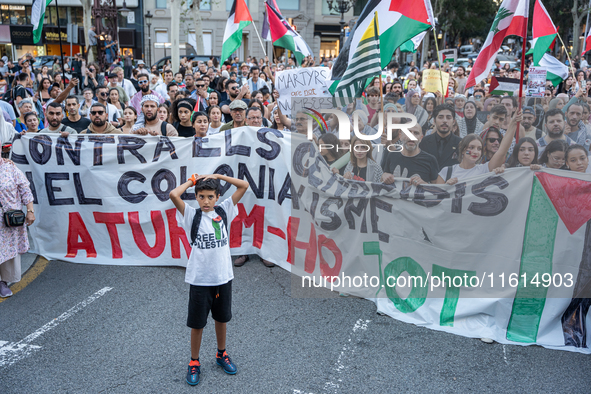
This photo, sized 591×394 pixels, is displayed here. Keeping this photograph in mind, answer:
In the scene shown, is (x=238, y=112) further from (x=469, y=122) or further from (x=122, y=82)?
(x=122, y=82)

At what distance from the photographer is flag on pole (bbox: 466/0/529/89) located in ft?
19.9

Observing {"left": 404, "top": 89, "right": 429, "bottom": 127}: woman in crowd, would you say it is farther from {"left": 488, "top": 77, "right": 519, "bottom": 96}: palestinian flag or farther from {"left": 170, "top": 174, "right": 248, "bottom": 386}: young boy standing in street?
{"left": 170, "top": 174, "right": 248, "bottom": 386}: young boy standing in street

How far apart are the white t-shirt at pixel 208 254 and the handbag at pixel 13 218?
233 cm

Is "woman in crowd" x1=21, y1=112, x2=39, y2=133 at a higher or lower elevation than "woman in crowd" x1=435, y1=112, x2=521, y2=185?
higher

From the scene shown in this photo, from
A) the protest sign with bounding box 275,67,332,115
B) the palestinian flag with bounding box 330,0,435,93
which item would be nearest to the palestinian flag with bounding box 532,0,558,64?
the palestinian flag with bounding box 330,0,435,93

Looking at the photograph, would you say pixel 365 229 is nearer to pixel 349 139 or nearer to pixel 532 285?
pixel 349 139

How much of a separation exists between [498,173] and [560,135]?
1118 millimetres

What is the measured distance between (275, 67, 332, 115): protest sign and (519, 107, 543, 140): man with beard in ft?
8.79

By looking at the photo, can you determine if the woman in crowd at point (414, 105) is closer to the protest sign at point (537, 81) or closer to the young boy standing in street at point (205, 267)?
the protest sign at point (537, 81)

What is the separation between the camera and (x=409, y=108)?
9633 millimetres

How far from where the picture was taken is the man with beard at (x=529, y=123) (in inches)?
235

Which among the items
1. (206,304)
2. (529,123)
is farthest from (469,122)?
(206,304)

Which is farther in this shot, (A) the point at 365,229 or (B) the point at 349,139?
(B) the point at 349,139

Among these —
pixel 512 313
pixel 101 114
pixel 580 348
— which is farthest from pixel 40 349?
pixel 580 348
